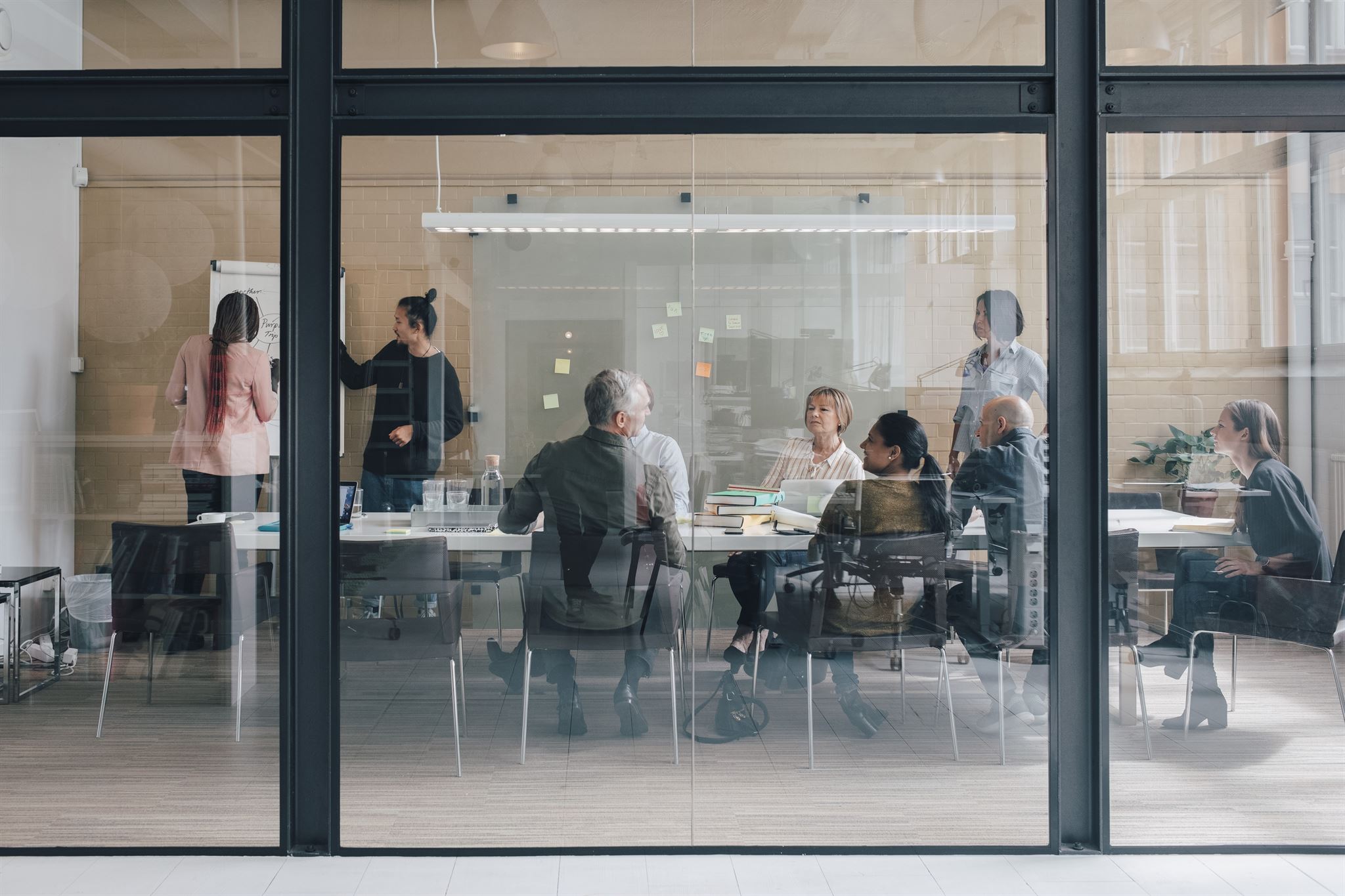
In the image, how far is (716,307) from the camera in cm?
303

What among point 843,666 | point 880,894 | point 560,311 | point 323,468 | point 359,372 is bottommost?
point 880,894

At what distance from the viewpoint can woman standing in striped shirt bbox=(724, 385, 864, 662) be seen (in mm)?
3074

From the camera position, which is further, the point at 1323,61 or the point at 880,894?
the point at 1323,61

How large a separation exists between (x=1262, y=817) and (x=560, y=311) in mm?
2743

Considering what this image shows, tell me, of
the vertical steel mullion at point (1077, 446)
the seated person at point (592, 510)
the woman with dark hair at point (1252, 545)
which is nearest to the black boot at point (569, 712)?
the seated person at point (592, 510)

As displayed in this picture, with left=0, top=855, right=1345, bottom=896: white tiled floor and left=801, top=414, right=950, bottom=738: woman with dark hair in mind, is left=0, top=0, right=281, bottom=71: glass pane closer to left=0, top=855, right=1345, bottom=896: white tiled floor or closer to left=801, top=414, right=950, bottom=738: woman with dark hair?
left=801, top=414, right=950, bottom=738: woman with dark hair

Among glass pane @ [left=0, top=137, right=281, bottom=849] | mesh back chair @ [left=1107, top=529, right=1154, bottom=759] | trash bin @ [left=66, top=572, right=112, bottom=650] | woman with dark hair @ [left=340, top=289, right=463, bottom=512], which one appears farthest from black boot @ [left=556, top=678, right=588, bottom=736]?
mesh back chair @ [left=1107, top=529, right=1154, bottom=759]

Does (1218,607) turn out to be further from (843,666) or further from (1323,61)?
(1323,61)

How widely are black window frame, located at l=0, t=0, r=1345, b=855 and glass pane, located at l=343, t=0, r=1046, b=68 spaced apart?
0.05 m

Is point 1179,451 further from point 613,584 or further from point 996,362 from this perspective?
point 613,584


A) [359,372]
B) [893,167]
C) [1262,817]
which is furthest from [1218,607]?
[359,372]

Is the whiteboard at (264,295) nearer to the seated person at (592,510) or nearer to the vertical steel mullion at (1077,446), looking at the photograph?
the seated person at (592,510)

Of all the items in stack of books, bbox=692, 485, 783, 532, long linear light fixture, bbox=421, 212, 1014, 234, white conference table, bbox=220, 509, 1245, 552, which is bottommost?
white conference table, bbox=220, 509, 1245, 552

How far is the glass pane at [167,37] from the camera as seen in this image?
2848mm
